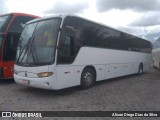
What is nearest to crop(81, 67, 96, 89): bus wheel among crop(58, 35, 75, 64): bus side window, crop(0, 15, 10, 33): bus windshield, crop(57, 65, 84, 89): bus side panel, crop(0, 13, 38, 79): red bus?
crop(57, 65, 84, 89): bus side panel

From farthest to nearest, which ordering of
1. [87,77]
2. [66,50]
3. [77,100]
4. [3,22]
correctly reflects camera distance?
[3,22]
[87,77]
[66,50]
[77,100]

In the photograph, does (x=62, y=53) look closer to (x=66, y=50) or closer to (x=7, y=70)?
(x=66, y=50)

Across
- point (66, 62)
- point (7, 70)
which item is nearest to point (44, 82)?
point (66, 62)

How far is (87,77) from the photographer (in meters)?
11.1

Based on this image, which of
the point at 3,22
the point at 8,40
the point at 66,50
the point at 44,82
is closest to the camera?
the point at 44,82

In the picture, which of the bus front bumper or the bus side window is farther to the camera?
the bus side window

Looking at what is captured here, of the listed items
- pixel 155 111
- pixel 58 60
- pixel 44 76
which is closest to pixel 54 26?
pixel 58 60

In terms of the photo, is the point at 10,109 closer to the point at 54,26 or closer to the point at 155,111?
the point at 54,26

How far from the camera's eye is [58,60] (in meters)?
9.09

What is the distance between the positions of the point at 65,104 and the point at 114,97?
213 cm

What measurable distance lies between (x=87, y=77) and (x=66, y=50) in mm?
2095

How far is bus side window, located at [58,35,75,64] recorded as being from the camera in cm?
925

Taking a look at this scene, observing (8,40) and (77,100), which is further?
(8,40)

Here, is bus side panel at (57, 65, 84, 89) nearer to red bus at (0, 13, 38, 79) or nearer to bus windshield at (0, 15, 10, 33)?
red bus at (0, 13, 38, 79)
